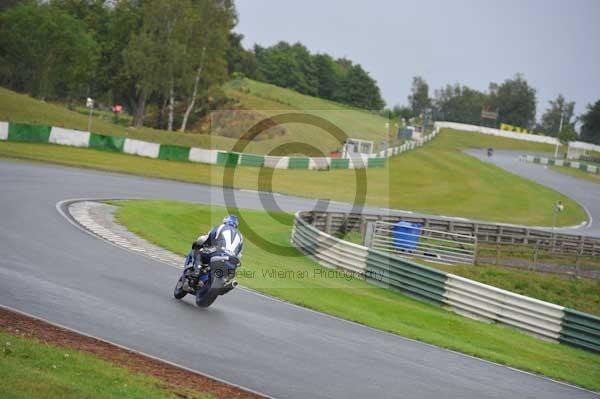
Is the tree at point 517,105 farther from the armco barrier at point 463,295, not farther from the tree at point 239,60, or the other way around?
the armco barrier at point 463,295

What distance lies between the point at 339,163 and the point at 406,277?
4138cm

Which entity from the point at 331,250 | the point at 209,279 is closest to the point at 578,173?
the point at 331,250

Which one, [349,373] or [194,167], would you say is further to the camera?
[194,167]

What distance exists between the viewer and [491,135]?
138 m

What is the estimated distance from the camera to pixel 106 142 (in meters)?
51.1

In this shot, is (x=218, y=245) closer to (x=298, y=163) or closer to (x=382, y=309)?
(x=382, y=309)

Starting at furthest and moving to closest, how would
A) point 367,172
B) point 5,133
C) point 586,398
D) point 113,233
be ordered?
point 367,172
point 5,133
point 113,233
point 586,398

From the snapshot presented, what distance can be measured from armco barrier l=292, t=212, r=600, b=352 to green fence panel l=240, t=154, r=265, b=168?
1197 inches

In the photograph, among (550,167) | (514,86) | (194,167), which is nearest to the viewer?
(194,167)

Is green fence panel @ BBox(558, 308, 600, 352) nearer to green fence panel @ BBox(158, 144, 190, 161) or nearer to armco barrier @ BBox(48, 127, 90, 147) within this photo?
armco barrier @ BBox(48, 127, 90, 147)

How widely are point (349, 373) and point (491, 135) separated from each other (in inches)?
5184

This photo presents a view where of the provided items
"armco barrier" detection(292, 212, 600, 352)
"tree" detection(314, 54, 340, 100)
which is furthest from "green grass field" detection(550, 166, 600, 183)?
"tree" detection(314, 54, 340, 100)

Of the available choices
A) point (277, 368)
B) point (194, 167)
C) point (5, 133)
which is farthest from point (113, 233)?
point (194, 167)

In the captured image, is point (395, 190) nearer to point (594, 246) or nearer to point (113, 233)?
point (594, 246)
